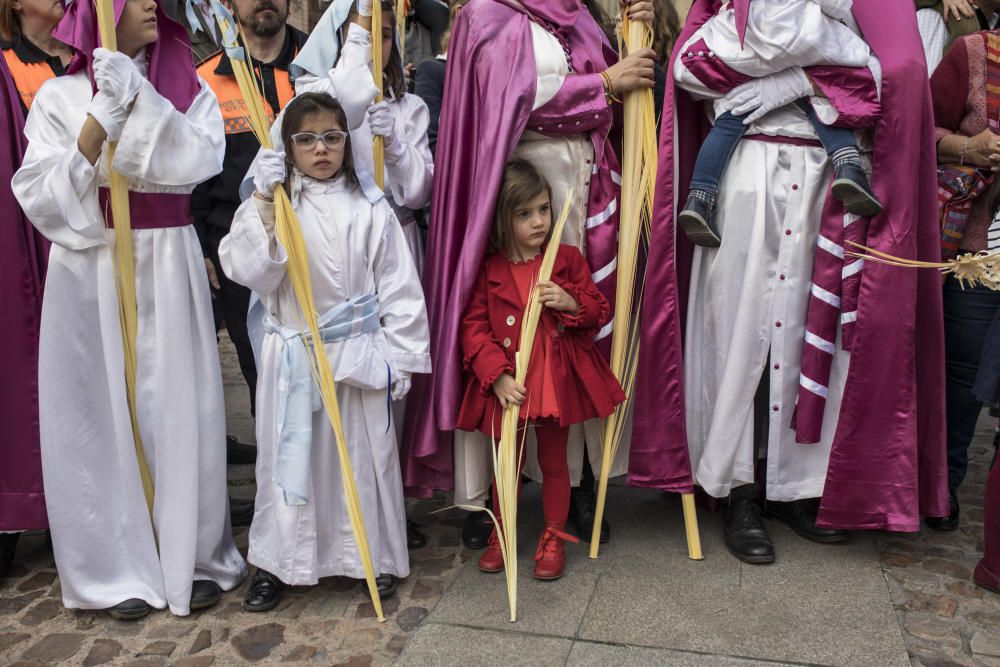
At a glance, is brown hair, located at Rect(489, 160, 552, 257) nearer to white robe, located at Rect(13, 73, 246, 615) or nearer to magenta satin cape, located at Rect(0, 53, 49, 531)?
white robe, located at Rect(13, 73, 246, 615)

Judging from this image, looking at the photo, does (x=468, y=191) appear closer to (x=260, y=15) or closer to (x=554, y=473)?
(x=554, y=473)

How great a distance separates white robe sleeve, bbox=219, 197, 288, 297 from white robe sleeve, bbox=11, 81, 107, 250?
42 centimetres

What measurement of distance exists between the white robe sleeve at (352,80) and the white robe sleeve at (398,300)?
0.32m

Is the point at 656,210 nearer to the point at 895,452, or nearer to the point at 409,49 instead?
the point at 895,452

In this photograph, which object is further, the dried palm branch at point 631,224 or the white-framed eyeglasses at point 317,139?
the dried palm branch at point 631,224

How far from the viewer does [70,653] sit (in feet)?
Result: 9.67

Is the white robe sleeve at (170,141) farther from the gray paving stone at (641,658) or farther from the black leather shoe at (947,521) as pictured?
the black leather shoe at (947,521)

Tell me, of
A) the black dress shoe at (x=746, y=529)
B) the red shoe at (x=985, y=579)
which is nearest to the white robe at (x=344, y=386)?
the black dress shoe at (x=746, y=529)

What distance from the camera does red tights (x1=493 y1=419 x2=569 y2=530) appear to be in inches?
131

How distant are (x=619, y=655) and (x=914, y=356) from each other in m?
1.40

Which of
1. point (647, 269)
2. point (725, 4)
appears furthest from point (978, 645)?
point (725, 4)

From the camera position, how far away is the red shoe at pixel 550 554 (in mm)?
3253

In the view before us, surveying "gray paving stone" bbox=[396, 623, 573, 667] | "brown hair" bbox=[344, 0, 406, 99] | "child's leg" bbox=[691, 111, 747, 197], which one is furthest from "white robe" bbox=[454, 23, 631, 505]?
"gray paving stone" bbox=[396, 623, 573, 667]

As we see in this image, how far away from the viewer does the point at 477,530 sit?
11.8 ft
